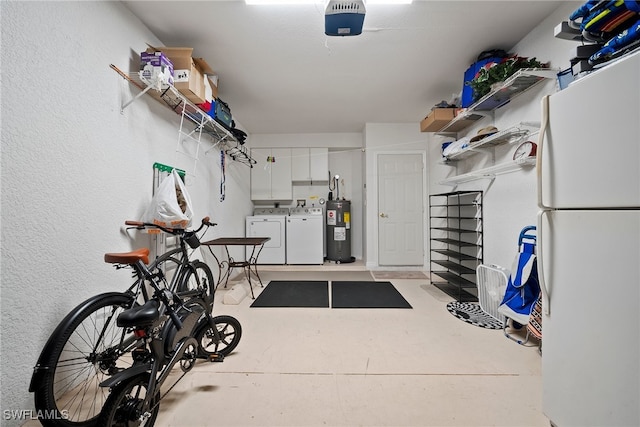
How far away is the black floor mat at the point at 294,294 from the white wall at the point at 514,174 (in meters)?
1.81

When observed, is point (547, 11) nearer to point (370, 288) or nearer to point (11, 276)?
point (370, 288)

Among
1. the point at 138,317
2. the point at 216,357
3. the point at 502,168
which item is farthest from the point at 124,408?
the point at 502,168

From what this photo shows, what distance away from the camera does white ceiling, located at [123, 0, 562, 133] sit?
6.13 ft

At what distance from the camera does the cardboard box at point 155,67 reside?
170 cm

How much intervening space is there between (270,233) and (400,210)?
233 centimetres

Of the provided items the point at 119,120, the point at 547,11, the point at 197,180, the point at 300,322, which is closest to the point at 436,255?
the point at 300,322

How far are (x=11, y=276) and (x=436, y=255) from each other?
4.41 m

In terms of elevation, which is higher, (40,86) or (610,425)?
(40,86)

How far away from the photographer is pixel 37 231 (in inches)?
46.3

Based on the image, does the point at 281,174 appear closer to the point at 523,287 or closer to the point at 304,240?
the point at 304,240

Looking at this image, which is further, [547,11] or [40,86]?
[547,11]

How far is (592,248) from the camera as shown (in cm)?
92

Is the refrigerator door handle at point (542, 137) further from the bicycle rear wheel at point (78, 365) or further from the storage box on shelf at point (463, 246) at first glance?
the bicycle rear wheel at point (78, 365)
